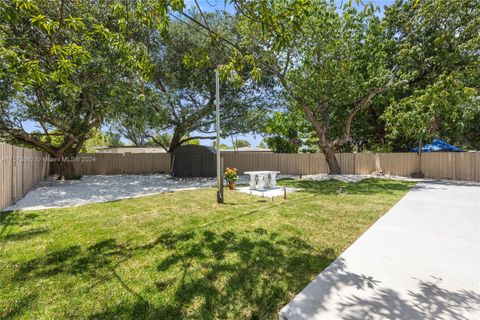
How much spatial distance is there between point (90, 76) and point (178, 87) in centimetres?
521

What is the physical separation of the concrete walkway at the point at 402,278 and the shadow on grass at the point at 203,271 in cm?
23

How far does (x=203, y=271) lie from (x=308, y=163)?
Result: 13.0 metres

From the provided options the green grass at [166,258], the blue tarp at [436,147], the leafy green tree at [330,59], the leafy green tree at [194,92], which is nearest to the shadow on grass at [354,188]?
the green grass at [166,258]

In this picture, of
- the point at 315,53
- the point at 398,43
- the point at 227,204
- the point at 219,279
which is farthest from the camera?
the point at 398,43

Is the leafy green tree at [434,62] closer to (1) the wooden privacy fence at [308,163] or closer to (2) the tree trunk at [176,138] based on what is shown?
(1) the wooden privacy fence at [308,163]

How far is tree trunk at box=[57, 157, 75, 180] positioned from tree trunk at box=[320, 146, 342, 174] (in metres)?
13.8

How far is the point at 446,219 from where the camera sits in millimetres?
4691

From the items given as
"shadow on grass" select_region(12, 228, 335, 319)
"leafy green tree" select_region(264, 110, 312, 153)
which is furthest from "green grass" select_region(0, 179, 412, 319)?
"leafy green tree" select_region(264, 110, 312, 153)

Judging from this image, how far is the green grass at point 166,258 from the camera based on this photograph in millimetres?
2086

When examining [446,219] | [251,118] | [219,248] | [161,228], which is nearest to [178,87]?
[251,118]

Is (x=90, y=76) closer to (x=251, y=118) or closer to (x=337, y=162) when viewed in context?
(x=251, y=118)

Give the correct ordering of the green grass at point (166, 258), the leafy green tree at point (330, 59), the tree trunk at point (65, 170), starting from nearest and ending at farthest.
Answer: the green grass at point (166, 258), the leafy green tree at point (330, 59), the tree trunk at point (65, 170)

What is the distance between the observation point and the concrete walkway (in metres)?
2.01

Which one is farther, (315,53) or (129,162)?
(129,162)
